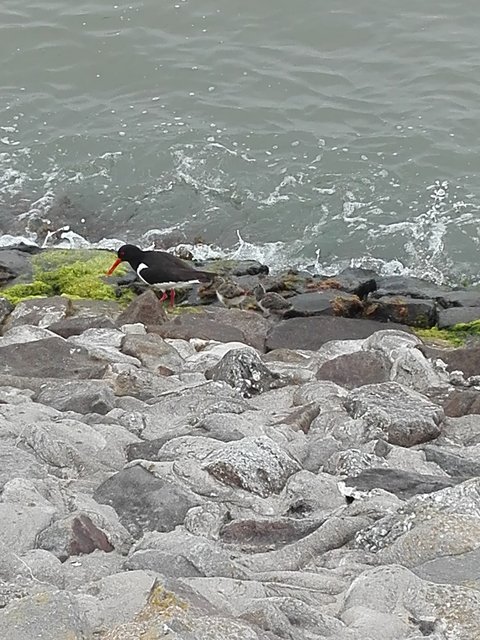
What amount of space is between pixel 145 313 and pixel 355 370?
307 centimetres

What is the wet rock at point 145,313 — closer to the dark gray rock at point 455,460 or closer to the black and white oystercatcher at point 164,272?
the black and white oystercatcher at point 164,272

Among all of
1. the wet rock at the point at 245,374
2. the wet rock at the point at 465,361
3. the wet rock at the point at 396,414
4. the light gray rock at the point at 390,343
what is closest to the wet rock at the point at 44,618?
the wet rock at the point at 396,414

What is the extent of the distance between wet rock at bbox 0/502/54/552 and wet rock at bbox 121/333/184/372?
3.64 meters

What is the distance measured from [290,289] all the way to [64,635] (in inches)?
370

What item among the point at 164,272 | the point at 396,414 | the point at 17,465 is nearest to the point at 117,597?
the point at 17,465

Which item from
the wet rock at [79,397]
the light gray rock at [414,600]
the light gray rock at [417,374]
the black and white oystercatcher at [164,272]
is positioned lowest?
the black and white oystercatcher at [164,272]

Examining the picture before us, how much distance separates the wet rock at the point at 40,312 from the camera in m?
10.2

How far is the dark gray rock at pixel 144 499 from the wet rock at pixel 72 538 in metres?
0.28

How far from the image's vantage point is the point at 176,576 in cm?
372

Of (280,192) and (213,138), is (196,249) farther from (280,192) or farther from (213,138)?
(213,138)

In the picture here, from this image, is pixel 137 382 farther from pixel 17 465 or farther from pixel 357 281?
pixel 357 281

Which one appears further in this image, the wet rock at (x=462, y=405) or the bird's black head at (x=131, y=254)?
the bird's black head at (x=131, y=254)

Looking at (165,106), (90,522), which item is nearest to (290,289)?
(165,106)

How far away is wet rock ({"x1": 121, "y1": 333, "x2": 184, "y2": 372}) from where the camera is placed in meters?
8.20
